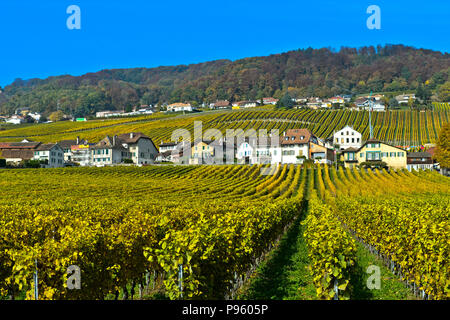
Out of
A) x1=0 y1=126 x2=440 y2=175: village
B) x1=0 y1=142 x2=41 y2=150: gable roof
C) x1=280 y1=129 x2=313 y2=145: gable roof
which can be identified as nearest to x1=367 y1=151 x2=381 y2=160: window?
x1=0 y1=126 x2=440 y2=175: village

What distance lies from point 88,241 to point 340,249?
7238 mm

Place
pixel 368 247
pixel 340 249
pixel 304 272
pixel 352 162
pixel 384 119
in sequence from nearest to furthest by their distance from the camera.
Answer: pixel 340 249, pixel 304 272, pixel 368 247, pixel 352 162, pixel 384 119

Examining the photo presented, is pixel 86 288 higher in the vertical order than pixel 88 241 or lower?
lower

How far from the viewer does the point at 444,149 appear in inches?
3391

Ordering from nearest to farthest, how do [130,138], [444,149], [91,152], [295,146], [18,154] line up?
[444,149] < [295,146] < [18,154] < [91,152] < [130,138]

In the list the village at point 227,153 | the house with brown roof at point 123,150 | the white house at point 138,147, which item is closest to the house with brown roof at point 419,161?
the village at point 227,153

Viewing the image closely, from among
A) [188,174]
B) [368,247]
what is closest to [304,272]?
[368,247]

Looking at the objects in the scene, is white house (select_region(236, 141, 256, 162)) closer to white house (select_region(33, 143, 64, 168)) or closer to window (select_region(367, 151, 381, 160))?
window (select_region(367, 151, 381, 160))

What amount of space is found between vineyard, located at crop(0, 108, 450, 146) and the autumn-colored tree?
4998 cm

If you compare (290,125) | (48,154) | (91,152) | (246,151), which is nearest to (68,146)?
(91,152)

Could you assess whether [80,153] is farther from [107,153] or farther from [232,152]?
[232,152]

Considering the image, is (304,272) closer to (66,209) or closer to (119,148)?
→ (66,209)

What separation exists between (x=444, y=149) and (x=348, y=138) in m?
42.1
